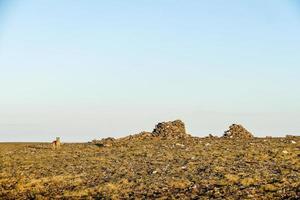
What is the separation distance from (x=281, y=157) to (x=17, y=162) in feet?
70.2

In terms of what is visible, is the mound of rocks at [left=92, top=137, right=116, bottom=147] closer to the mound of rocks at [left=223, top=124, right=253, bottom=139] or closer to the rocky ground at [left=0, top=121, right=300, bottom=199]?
the rocky ground at [left=0, top=121, right=300, bottom=199]

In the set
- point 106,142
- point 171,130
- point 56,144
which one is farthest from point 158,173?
point 171,130

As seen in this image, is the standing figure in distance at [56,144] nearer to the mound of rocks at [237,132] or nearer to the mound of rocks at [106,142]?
the mound of rocks at [106,142]

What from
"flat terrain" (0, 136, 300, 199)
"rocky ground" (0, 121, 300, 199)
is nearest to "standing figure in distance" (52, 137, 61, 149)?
"rocky ground" (0, 121, 300, 199)

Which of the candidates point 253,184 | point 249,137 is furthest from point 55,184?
point 249,137

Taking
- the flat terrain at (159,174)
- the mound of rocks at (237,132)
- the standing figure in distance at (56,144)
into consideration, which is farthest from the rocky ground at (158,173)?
the mound of rocks at (237,132)

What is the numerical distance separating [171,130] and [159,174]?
30010 mm

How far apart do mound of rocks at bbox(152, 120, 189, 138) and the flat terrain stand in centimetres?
1388

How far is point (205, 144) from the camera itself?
4753 cm

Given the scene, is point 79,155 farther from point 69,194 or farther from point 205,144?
point 69,194

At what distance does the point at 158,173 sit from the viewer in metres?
30.2

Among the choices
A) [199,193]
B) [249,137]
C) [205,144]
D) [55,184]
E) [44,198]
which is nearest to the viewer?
[199,193]

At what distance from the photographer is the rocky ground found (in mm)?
24611

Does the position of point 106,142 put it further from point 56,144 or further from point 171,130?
point 171,130
